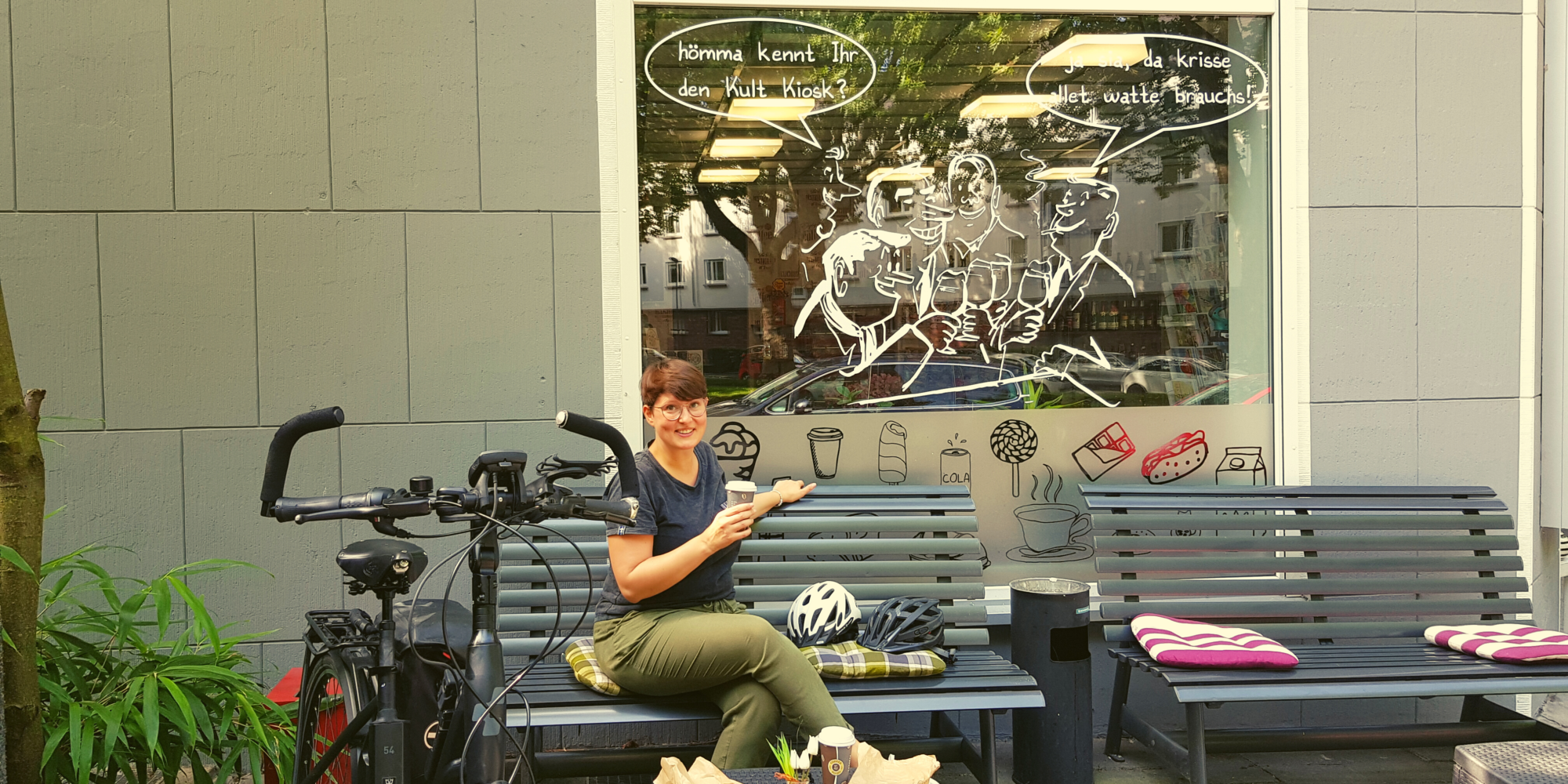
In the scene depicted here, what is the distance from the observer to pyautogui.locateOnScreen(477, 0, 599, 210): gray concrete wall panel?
4543 millimetres

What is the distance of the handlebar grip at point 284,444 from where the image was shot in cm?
219

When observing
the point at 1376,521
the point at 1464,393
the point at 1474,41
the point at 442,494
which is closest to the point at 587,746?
the point at 442,494

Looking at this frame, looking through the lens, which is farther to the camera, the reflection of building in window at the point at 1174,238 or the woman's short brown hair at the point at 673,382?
the reflection of building in window at the point at 1174,238

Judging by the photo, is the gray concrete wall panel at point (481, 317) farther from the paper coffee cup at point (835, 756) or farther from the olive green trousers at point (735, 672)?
the paper coffee cup at point (835, 756)

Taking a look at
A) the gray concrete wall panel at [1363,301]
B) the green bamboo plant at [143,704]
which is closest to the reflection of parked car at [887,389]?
the gray concrete wall panel at [1363,301]

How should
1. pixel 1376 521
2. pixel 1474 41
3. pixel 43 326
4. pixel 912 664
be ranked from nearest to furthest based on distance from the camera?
1. pixel 912 664
2. pixel 43 326
3. pixel 1376 521
4. pixel 1474 41

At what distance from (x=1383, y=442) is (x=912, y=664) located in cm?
262

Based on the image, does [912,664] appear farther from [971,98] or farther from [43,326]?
[43,326]

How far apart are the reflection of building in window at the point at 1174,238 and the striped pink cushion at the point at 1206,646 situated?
5.70 ft

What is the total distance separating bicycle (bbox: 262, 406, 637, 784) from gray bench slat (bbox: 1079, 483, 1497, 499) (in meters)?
2.76

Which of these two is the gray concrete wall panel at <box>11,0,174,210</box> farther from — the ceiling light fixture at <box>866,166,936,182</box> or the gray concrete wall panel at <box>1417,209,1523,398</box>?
the gray concrete wall panel at <box>1417,209,1523,398</box>

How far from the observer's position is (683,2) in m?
4.77

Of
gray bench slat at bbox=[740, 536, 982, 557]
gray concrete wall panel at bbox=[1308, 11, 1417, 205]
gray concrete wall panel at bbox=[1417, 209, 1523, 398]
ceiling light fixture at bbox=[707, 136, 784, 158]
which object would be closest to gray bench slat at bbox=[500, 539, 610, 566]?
gray bench slat at bbox=[740, 536, 982, 557]

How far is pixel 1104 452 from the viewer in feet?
16.5
